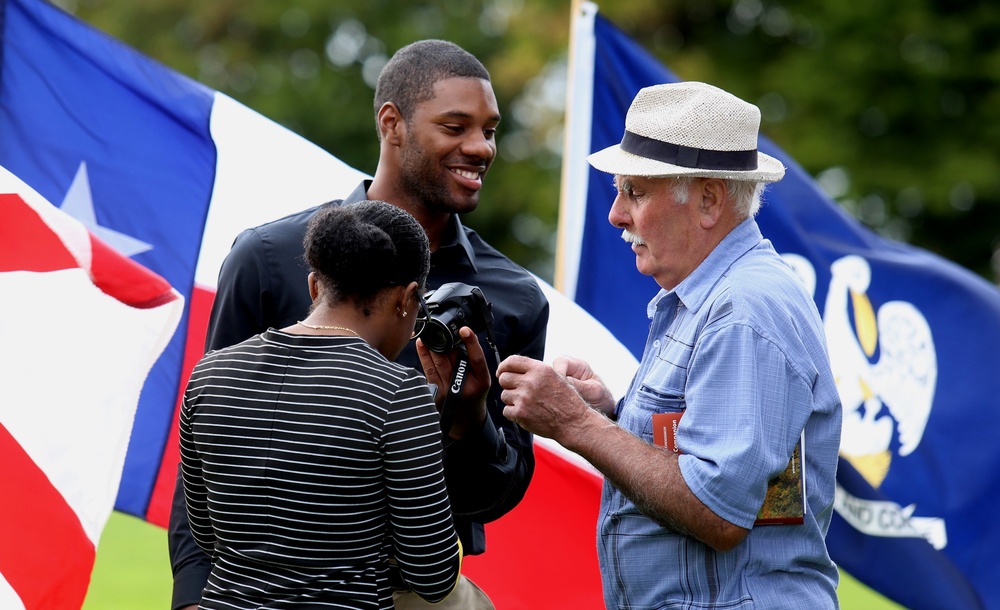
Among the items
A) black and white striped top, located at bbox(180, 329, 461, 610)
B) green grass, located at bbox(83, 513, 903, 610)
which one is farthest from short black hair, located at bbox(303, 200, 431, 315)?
green grass, located at bbox(83, 513, 903, 610)

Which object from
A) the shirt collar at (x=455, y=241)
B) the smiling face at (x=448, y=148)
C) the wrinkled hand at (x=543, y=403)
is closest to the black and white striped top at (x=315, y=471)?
the wrinkled hand at (x=543, y=403)

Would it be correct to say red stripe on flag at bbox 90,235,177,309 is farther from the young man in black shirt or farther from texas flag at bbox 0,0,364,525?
texas flag at bbox 0,0,364,525

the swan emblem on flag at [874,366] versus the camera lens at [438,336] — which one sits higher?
the camera lens at [438,336]

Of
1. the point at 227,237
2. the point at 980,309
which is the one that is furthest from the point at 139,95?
the point at 980,309

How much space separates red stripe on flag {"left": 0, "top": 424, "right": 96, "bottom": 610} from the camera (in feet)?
11.3

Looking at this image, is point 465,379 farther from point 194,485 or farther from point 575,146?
point 575,146

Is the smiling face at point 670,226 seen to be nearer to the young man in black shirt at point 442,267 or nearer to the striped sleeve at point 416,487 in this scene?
the young man in black shirt at point 442,267

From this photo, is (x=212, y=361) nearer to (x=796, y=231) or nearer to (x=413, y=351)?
(x=413, y=351)

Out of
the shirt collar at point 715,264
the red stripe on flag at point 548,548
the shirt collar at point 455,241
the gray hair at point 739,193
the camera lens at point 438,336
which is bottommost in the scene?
the red stripe on flag at point 548,548

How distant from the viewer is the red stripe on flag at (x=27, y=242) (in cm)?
375

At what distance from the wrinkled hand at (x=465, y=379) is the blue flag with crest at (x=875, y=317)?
3.32 m

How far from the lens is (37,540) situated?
3.48 metres

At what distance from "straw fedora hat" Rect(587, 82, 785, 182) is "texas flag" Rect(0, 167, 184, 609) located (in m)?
1.49

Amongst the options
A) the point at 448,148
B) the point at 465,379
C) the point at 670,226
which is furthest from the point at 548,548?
the point at 670,226
